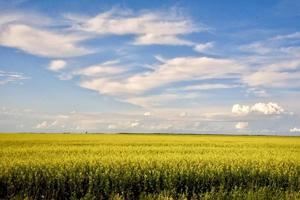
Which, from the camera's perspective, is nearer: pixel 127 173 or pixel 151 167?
pixel 127 173

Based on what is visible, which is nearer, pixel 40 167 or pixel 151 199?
pixel 151 199

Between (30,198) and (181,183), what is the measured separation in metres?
6.24

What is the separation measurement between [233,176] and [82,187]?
684cm

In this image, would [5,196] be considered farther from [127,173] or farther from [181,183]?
[181,183]

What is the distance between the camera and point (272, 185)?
18.9 meters

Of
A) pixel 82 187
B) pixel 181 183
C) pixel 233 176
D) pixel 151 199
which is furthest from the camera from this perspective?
pixel 233 176

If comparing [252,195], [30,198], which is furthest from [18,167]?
[252,195]

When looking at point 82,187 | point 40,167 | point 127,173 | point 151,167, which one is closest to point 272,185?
point 151,167

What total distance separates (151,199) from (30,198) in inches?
173

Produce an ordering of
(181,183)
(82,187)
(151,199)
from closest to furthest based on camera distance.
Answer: (151,199) → (82,187) → (181,183)

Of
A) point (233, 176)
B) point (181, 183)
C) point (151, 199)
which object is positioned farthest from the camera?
point (233, 176)

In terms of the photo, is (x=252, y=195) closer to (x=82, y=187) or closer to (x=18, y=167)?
(x=82, y=187)

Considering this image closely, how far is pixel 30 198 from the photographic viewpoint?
15.2m

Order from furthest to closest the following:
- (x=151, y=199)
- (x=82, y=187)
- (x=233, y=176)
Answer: (x=233, y=176), (x=82, y=187), (x=151, y=199)
